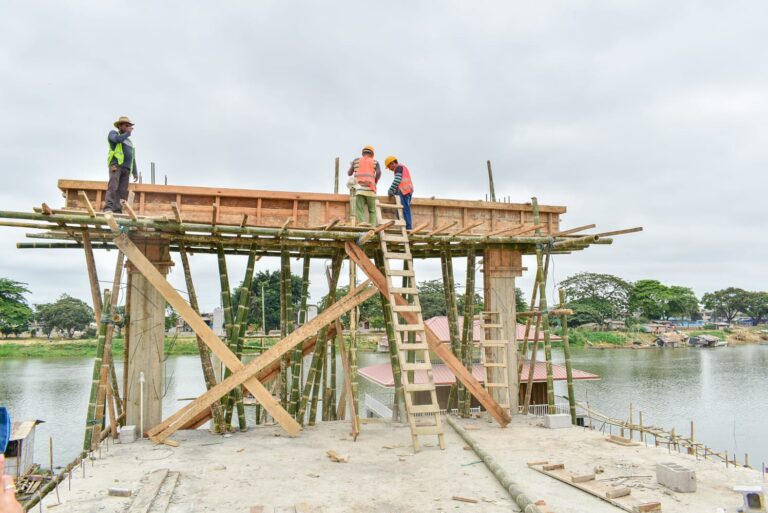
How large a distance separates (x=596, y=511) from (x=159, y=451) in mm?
6343

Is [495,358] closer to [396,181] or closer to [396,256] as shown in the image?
[396,256]

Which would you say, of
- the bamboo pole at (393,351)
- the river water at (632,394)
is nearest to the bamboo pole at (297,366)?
the bamboo pole at (393,351)

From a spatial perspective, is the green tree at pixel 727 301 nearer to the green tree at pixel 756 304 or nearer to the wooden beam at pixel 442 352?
the green tree at pixel 756 304

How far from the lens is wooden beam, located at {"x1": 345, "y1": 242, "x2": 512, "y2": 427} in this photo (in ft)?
31.3

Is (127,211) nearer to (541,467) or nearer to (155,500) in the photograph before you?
(155,500)

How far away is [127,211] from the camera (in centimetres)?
838

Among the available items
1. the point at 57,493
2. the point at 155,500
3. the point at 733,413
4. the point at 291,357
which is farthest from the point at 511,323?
the point at 733,413

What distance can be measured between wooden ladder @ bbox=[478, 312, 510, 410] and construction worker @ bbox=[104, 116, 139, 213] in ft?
23.5

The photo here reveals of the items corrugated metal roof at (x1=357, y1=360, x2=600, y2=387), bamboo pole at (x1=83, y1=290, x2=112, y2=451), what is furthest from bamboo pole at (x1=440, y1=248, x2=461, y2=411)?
corrugated metal roof at (x1=357, y1=360, x2=600, y2=387)

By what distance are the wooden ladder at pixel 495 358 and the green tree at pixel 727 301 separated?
9402 centimetres

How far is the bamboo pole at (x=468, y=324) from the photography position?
11.3m

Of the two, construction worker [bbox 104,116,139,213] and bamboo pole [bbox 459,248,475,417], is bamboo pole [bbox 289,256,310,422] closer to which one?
bamboo pole [bbox 459,248,475,417]

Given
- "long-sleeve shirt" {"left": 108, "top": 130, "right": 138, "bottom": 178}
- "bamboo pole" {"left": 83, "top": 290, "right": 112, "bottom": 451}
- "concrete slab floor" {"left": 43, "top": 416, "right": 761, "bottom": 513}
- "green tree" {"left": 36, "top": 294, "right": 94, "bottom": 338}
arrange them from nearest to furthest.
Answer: "concrete slab floor" {"left": 43, "top": 416, "right": 761, "bottom": 513} → "bamboo pole" {"left": 83, "top": 290, "right": 112, "bottom": 451} → "long-sleeve shirt" {"left": 108, "top": 130, "right": 138, "bottom": 178} → "green tree" {"left": 36, "top": 294, "right": 94, "bottom": 338}

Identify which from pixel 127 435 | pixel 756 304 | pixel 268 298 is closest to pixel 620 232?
pixel 127 435
